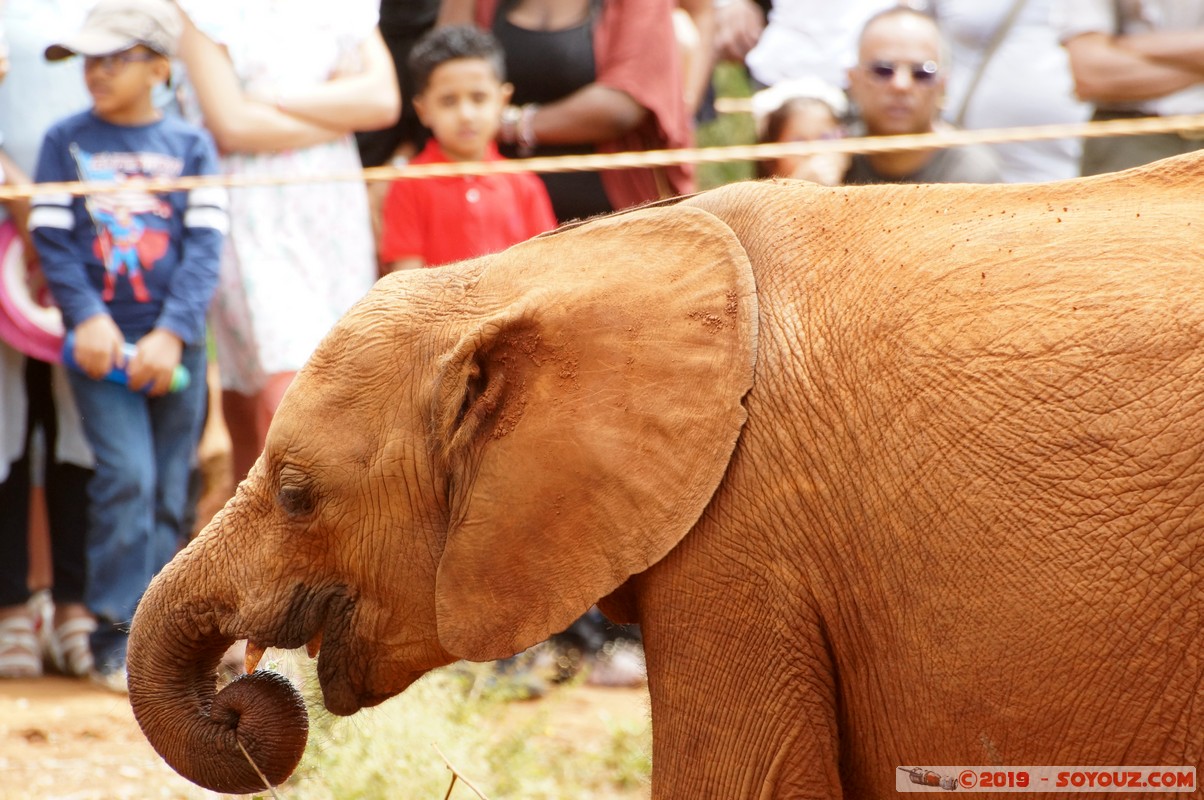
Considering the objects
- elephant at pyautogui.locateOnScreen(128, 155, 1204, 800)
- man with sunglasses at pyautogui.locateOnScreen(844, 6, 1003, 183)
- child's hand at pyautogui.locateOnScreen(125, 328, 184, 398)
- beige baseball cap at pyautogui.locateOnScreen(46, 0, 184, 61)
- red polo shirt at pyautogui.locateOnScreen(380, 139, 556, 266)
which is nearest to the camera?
elephant at pyautogui.locateOnScreen(128, 155, 1204, 800)

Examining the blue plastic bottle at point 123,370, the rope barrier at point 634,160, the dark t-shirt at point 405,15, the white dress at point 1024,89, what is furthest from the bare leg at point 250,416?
the white dress at point 1024,89

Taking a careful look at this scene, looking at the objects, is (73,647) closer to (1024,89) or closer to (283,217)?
(283,217)

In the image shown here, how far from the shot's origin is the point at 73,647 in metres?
7.02

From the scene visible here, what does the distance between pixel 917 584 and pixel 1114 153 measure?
472 cm

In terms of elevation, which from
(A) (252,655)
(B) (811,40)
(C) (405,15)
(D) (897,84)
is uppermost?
(C) (405,15)

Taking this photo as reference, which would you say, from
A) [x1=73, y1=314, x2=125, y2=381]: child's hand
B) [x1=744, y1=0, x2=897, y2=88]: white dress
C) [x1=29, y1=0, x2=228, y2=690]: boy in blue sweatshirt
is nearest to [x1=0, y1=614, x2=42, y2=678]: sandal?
[x1=29, y1=0, x2=228, y2=690]: boy in blue sweatshirt

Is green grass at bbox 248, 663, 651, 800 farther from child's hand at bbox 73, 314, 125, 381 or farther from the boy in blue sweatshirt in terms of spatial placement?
child's hand at bbox 73, 314, 125, 381

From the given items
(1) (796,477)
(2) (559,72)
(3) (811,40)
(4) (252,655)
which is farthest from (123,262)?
(1) (796,477)

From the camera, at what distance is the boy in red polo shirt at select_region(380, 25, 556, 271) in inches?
274

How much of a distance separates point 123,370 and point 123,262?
0.46 m

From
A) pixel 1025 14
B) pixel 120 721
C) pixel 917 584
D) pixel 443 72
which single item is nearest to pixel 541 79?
pixel 443 72

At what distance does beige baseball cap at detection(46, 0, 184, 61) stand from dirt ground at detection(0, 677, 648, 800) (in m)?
2.67

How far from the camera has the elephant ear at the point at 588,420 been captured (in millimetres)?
3174

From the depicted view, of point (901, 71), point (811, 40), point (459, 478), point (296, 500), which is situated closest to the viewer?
Result: point (459, 478)
